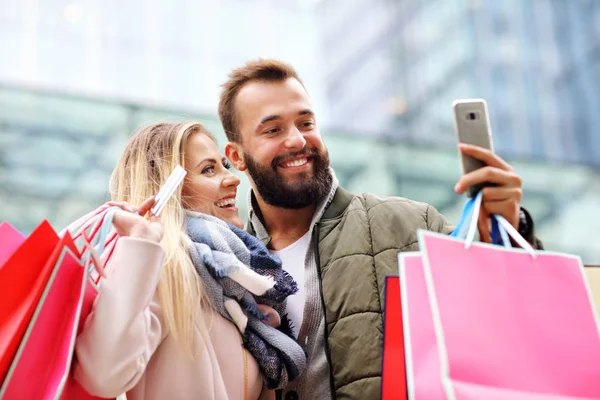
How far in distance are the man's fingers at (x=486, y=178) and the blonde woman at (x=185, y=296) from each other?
0.60 metres

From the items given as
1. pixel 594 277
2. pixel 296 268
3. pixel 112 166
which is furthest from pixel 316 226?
pixel 112 166

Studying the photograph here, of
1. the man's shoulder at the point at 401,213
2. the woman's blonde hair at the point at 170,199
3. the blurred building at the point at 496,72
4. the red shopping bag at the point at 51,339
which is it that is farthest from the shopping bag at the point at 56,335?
the blurred building at the point at 496,72

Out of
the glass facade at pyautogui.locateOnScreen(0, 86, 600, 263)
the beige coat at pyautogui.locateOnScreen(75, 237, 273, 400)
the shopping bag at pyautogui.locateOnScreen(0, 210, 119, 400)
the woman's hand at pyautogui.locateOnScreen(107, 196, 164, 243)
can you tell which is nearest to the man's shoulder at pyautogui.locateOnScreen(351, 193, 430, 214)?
the beige coat at pyautogui.locateOnScreen(75, 237, 273, 400)

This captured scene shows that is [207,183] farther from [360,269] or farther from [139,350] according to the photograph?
[139,350]

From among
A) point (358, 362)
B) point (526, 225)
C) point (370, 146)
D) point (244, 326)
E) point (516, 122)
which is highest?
point (526, 225)

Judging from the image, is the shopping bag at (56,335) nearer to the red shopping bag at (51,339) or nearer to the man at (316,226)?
the red shopping bag at (51,339)

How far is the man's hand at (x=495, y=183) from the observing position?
1453 mm

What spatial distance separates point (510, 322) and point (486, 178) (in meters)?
0.28

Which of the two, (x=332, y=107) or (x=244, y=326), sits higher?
(x=244, y=326)

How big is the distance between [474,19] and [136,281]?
54.3 feet

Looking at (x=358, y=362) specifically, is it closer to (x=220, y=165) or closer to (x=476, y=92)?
(x=220, y=165)

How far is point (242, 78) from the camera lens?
277cm

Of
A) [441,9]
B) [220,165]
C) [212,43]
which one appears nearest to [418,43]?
[441,9]

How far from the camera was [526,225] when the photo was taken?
1.54m
